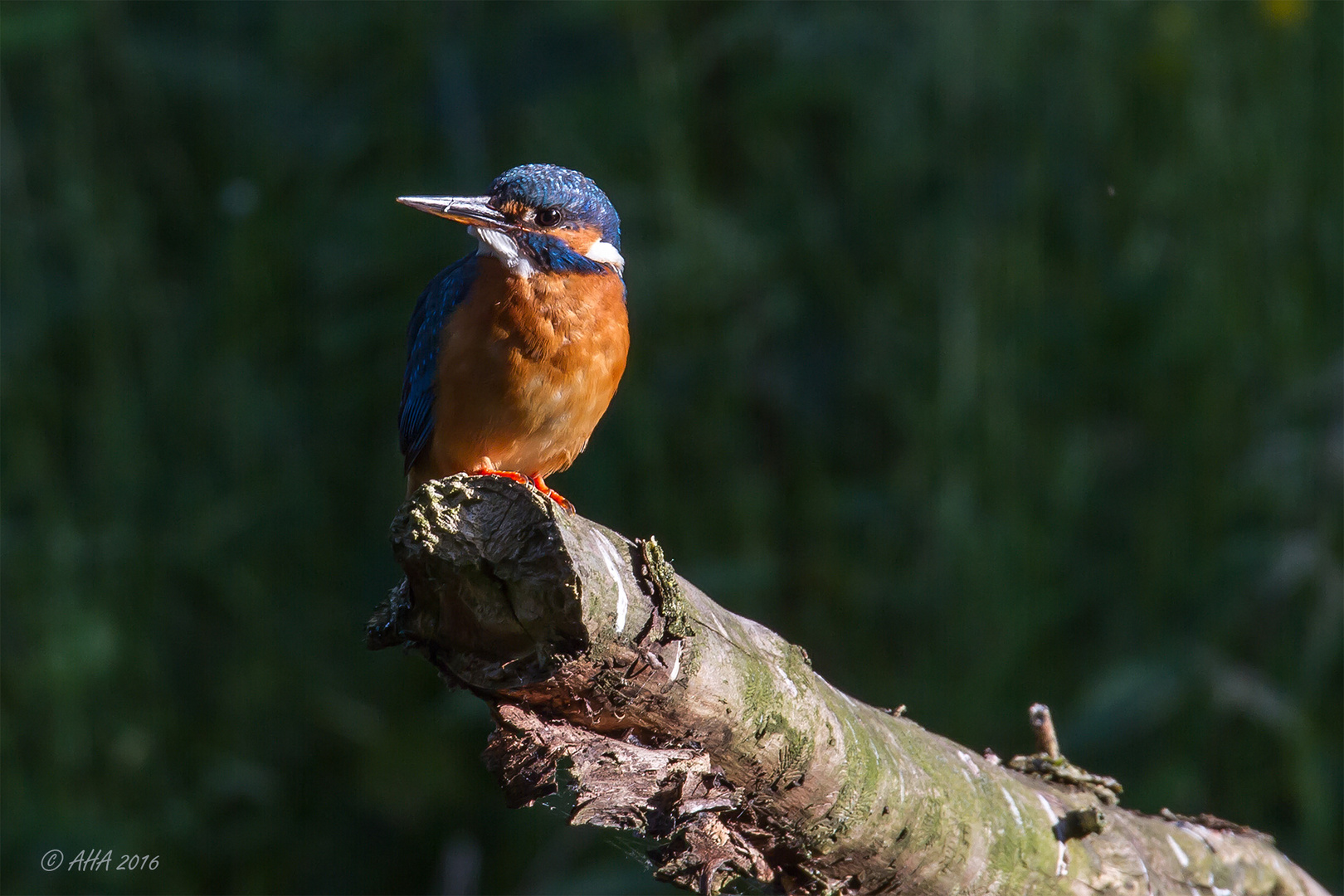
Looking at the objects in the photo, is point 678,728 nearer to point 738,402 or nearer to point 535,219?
point 535,219

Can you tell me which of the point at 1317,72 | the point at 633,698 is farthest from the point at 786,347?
the point at 633,698

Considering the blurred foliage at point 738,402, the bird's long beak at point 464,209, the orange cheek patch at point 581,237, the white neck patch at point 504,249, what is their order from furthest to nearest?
the blurred foliage at point 738,402 → the orange cheek patch at point 581,237 → the white neck patch at point 504,249 → the bird's long beak at point 464,209

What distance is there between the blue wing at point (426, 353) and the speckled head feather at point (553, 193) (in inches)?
6.2

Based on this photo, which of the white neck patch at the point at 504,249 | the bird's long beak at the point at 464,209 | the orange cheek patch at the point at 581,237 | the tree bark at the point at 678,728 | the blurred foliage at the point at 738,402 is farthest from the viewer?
the blurred foliage at the point at 738,402

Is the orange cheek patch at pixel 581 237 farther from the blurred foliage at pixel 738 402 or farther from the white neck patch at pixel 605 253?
the blurred foliage at pixel 738 402

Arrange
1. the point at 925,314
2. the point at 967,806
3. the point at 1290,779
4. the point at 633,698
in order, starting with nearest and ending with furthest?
1. the point at 633,698
2. the point at 967,806
3. the point at 1290,779
4. the point at 925,314

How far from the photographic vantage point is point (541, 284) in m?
2.58

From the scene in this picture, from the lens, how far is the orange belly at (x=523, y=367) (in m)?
2.52

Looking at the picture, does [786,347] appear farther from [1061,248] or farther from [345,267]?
[345,267]

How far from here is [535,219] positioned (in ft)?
8.77

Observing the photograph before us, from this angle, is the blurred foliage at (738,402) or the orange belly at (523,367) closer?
the orange belly at (523,367)

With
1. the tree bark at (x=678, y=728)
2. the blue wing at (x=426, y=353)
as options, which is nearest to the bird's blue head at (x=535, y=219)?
the blue wing at (x=426, y=353)

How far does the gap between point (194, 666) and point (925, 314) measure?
231 centimetres

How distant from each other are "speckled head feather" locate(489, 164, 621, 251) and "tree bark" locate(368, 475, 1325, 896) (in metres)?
1.25
